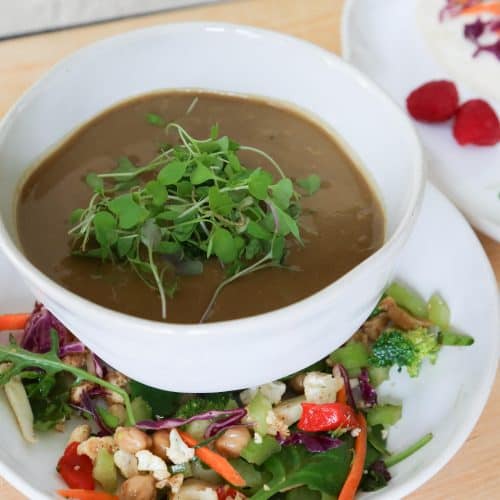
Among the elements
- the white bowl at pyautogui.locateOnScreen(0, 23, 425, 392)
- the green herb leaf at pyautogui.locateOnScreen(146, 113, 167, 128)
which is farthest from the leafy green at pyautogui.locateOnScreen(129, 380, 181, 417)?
the green herb leaf at pyautogui.locateOnScreen(146, 113, 167, 128)

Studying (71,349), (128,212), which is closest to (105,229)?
(128,212)

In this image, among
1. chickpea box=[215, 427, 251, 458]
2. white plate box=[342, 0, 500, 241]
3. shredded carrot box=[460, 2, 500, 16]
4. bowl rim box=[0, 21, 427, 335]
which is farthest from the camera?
shredded carrot box=[460, 2, 500, 16]

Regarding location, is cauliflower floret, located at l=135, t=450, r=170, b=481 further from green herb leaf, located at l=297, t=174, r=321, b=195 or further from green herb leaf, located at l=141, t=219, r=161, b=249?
green herb leaf, located at l=297, t=174, r=321, b=195

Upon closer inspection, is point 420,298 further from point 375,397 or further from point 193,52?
point 193,52

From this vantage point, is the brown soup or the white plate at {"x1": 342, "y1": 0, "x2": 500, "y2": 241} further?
the white plate at {"x1": 342, "y1": 0, "x2": 500, "y2": 241}

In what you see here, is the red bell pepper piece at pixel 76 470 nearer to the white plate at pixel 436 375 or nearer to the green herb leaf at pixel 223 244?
the white plate at pixel 436 375

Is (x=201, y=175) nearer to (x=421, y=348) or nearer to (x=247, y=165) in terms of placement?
(x=247, y=165)

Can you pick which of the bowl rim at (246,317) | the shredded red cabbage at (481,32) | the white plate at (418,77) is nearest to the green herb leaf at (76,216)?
the bowl rim at (246,317)
